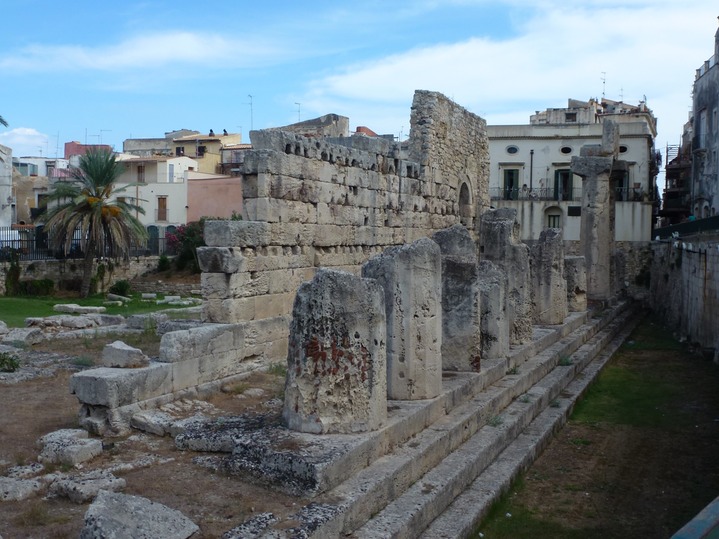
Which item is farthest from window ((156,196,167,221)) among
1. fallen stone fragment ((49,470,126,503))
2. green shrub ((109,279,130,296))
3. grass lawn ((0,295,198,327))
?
fallen stone fragment ((49,470,126,503))

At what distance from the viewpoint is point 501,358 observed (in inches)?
417

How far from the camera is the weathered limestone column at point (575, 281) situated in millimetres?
17500

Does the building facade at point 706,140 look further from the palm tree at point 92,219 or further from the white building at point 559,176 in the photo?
the palm tree at point 92,219

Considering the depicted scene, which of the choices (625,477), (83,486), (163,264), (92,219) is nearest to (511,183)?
(163,264)

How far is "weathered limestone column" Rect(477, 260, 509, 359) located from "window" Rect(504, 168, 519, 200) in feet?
94.1

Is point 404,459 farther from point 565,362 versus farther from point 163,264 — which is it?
point 163,264

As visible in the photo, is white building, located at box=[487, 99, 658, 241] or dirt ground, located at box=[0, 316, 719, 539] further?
white building, located at box=[487, 99, 658, 241]

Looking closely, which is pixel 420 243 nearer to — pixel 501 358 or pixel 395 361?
pixel 395 361

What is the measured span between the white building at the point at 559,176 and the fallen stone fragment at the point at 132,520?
108 feet

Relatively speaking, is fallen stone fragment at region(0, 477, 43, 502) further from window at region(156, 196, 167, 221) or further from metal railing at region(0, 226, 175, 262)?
window at region(156, 196, 167, 221)

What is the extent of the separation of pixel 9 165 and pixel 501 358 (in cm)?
3311

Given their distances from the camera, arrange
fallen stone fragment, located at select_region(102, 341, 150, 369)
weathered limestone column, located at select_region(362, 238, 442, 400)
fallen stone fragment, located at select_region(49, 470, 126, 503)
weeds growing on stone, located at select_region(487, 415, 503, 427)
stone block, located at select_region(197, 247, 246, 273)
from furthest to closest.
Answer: stone block, located at select_region(197, 247, 246, 273), weeds growing on stone, located at select_region(487, 415, 503, 427), fallen stone fragment, located at select_region(102, 341, 150, 369), weathered limestone column, located at select_region(362, 238, 442, 400), fallen stone fragment, located at select_region(49, 470, 126, 503)

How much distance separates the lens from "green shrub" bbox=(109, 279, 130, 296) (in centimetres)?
2622

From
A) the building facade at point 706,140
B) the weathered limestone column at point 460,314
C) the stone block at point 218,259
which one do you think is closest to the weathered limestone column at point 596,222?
the weathered limestone column at point 460,314
